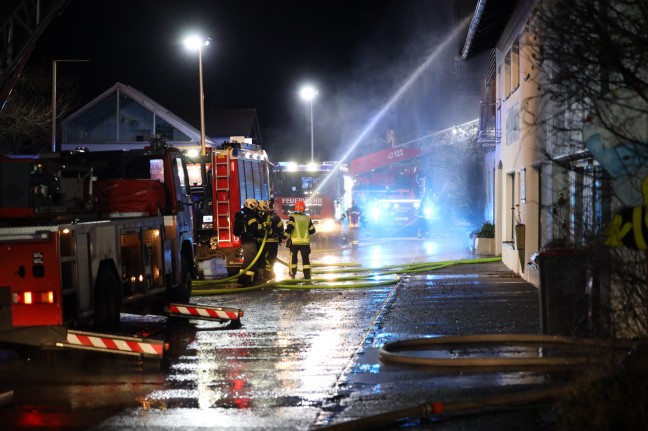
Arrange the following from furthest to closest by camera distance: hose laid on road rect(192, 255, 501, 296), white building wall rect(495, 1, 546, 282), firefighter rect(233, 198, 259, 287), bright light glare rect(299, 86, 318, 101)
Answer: bright light glare rect(299, 86, 318, 101), firefighter rect(233, 198, 259, 287), hose laid on road rect(192, 255, 501, 296), white building wall rect(495, 1, 546, 282)

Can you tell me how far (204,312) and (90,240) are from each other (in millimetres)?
2431

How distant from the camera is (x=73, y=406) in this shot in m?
7.32

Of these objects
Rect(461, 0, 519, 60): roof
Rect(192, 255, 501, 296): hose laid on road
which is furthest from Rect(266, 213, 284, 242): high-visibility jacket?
Rect(461, 0, 519, 60): roof

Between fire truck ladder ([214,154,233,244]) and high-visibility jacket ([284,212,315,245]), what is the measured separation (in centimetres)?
241

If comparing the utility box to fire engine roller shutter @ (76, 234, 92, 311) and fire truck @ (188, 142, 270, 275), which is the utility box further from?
fire truck @ (188, 142, 270, 275)

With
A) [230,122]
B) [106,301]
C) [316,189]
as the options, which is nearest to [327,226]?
[316,189]

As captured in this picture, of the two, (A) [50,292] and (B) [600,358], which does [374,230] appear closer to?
(A) [50,292]

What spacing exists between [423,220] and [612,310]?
27.6 metres

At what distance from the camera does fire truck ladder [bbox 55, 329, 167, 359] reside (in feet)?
28.9

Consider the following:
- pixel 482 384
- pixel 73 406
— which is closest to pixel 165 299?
pixel 73 406

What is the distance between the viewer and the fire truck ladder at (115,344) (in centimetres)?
881

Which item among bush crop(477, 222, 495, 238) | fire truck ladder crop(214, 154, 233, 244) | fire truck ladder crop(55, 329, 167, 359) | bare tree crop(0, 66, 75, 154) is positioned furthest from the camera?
bare tree crop(0, 66, 75, 154)

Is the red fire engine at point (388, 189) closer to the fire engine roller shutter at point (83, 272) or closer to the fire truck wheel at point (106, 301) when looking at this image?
the fire truck wheel at point (106, 301)

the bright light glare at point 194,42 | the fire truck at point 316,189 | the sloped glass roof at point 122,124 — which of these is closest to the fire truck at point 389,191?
the fire truck at point 316,189
